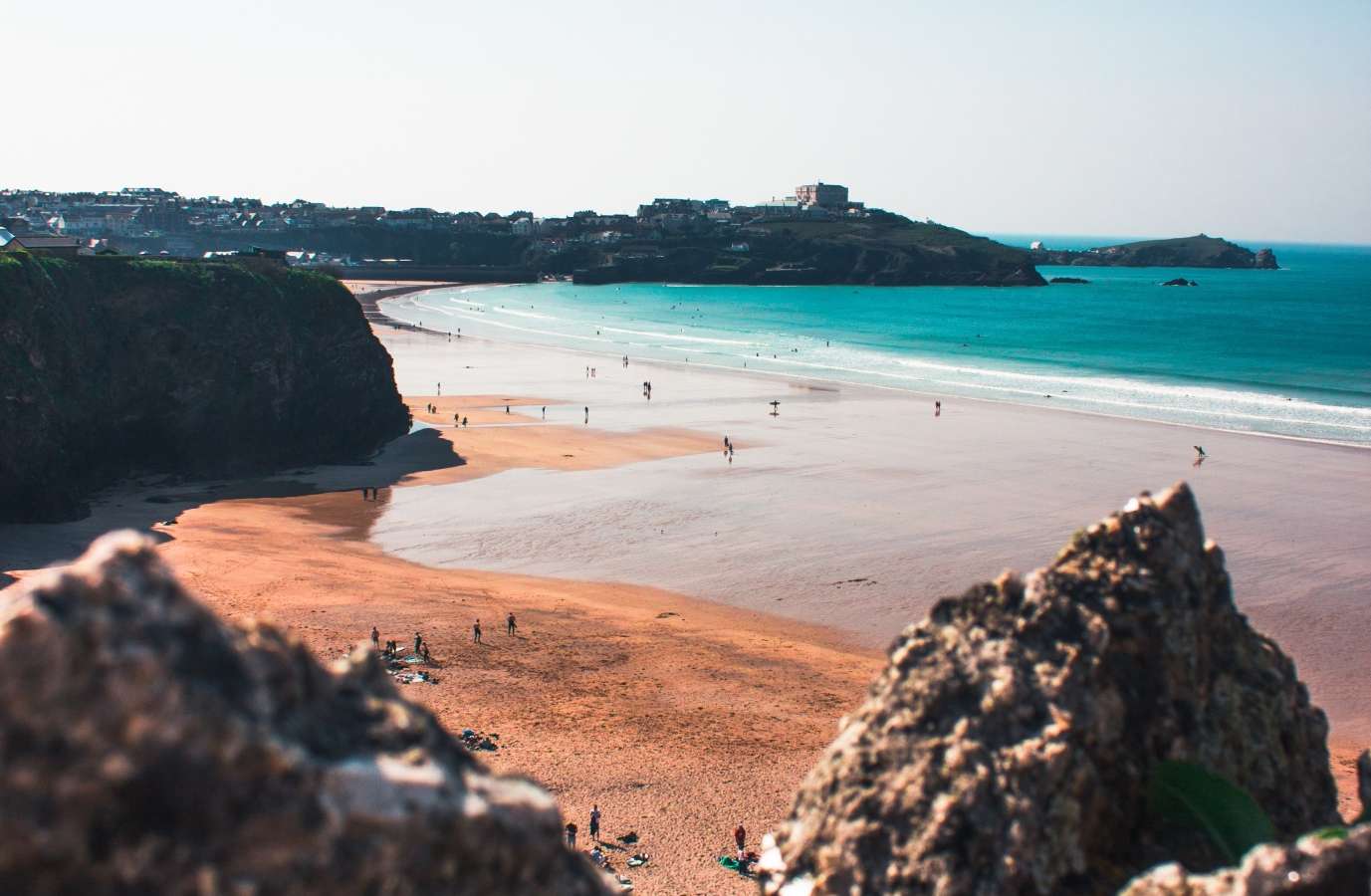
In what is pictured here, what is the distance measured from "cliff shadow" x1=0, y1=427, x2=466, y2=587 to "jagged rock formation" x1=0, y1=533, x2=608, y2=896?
28.0m

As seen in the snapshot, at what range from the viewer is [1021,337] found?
112 m

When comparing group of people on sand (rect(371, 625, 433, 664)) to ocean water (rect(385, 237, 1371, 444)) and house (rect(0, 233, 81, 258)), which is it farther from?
ocean water (rect(385, 237, 1371, 444))

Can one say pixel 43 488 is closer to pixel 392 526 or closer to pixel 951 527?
pixel 392 526

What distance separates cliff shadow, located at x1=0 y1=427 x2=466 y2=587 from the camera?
3366cm

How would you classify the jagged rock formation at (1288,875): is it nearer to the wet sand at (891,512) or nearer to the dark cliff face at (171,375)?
the wet sand at (891,512)

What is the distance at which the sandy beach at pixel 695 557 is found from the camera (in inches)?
890

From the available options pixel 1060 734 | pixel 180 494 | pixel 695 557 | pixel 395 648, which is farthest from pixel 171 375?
pixel 1060 734

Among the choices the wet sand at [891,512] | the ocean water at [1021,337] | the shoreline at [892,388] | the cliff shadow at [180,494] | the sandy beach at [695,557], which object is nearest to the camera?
the sandy beach at [695,557]

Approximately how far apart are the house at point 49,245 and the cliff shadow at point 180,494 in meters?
10.3

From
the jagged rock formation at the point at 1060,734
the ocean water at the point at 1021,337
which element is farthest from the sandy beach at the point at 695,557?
the ocean water at the point at 1021,337

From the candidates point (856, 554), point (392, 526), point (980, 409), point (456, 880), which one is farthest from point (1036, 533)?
point (456, 880)

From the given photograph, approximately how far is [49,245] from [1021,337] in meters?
83.3

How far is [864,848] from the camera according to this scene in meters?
7.38

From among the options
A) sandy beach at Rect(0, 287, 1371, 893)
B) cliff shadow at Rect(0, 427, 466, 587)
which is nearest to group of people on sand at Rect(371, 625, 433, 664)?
sandy beach at Rect(0, 287, 1371, 893)
